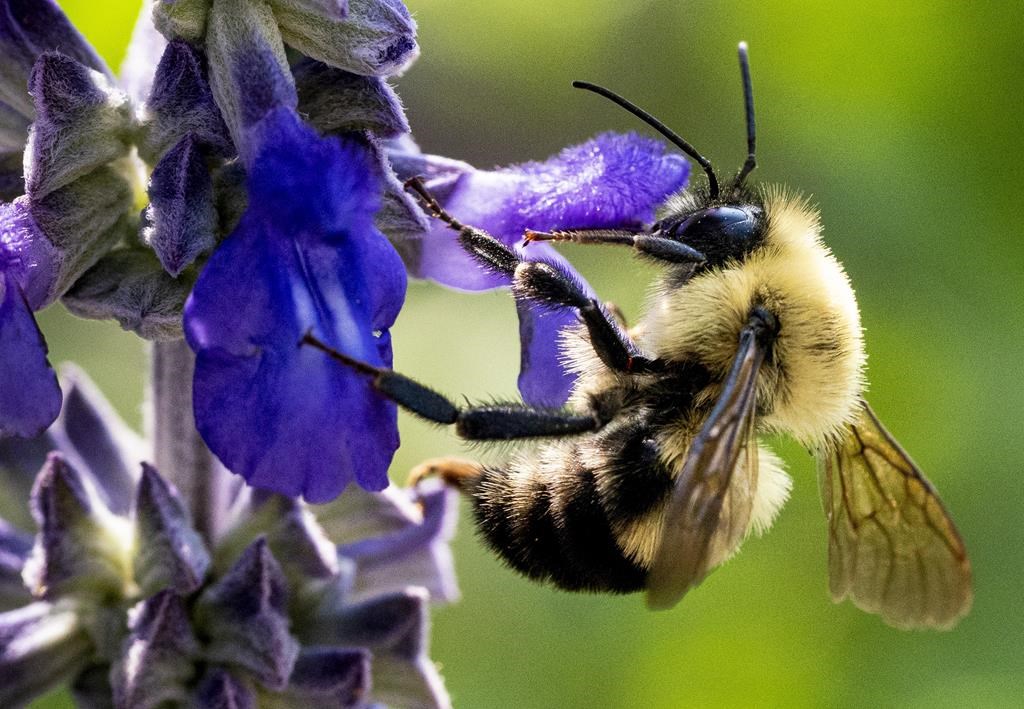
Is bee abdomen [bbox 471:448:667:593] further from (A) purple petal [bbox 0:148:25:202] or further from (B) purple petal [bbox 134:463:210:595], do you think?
(A) purple petal [bbox 0:148:25:202]

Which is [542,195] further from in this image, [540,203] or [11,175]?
[11,175]

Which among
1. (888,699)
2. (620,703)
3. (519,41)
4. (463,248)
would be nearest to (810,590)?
(888,699)

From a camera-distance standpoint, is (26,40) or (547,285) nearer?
(26,40)

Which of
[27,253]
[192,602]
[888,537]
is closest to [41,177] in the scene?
[27,253]

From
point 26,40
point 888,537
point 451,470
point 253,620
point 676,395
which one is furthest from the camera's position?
point 451,470

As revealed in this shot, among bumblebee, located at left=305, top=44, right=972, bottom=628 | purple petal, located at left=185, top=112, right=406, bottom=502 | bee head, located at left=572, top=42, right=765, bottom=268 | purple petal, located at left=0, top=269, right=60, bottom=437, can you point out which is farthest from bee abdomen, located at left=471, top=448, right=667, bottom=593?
purple petal, located at left=0, top=269, right=60, bottom=437

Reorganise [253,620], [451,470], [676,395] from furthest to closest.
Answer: [451,470]
[676,395]
[253,620]
